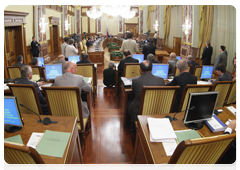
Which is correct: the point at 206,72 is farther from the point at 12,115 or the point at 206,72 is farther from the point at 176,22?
the point at 176,22

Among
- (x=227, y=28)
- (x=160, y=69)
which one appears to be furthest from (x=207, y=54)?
(x=160, y=69)

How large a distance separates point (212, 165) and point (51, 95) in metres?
1.84

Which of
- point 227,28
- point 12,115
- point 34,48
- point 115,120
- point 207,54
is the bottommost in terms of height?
point 115,120

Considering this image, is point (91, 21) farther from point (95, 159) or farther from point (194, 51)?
point (95, 159)

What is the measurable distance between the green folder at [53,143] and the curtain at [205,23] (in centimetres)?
718

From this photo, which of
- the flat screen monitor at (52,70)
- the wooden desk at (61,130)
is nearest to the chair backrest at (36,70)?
the flat screen monitor at (52,70)

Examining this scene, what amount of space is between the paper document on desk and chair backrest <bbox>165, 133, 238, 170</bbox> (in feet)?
0.90

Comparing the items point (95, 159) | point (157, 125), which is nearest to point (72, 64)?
point (95, 159)

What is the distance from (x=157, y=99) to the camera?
2248 mm

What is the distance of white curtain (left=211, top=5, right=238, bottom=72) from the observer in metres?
5.88

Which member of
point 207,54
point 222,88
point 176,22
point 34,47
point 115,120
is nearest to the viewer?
point 222,88

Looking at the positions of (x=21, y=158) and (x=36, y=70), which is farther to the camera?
(x=36, y=70)

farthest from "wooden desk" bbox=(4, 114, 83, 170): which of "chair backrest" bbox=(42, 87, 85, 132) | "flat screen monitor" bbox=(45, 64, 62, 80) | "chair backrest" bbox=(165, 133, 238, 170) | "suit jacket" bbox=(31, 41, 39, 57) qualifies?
"suit jacket" bbox=(31, 41, 39, 57)

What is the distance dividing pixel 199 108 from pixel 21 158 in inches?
61.6
